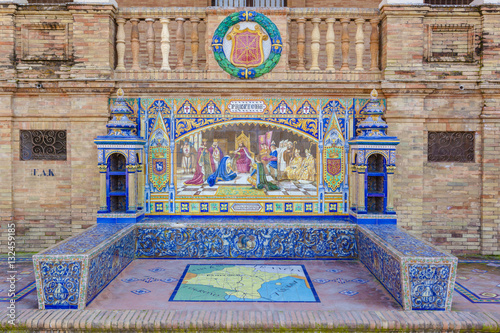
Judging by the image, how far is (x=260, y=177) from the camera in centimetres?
769

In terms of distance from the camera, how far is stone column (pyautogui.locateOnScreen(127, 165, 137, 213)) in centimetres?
725

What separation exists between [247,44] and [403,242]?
469 centimetres

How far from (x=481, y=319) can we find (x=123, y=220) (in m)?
5.91

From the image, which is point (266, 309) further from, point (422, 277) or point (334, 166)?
point (334, 166)

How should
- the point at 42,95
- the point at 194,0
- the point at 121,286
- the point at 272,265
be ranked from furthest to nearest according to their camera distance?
1. the point at 194,0
2. the point at 42,95
3. the point at 272,265
4. the point at 121,286

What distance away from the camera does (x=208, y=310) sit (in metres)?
4.84

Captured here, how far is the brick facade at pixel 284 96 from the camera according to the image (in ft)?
24.3

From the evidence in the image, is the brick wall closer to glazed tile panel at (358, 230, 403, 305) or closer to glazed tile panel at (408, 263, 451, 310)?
glazed tile panel at (358, 230, 403, 305)

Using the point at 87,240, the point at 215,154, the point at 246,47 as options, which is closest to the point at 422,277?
the point at 215,154

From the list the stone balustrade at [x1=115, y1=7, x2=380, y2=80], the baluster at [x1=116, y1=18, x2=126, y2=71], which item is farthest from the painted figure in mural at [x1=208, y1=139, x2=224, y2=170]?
the baluster at [x1=116, y1=18, x2=126, y2=71]

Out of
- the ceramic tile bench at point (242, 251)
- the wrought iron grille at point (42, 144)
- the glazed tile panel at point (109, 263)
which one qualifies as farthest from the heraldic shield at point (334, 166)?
the wrought iron grille at point (42, 144)

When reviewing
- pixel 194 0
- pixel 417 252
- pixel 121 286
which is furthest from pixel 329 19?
pixel 121 286

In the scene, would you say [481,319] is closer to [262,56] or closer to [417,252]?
[417,252]

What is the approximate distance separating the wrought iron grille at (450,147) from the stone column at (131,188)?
5926 millimetres
